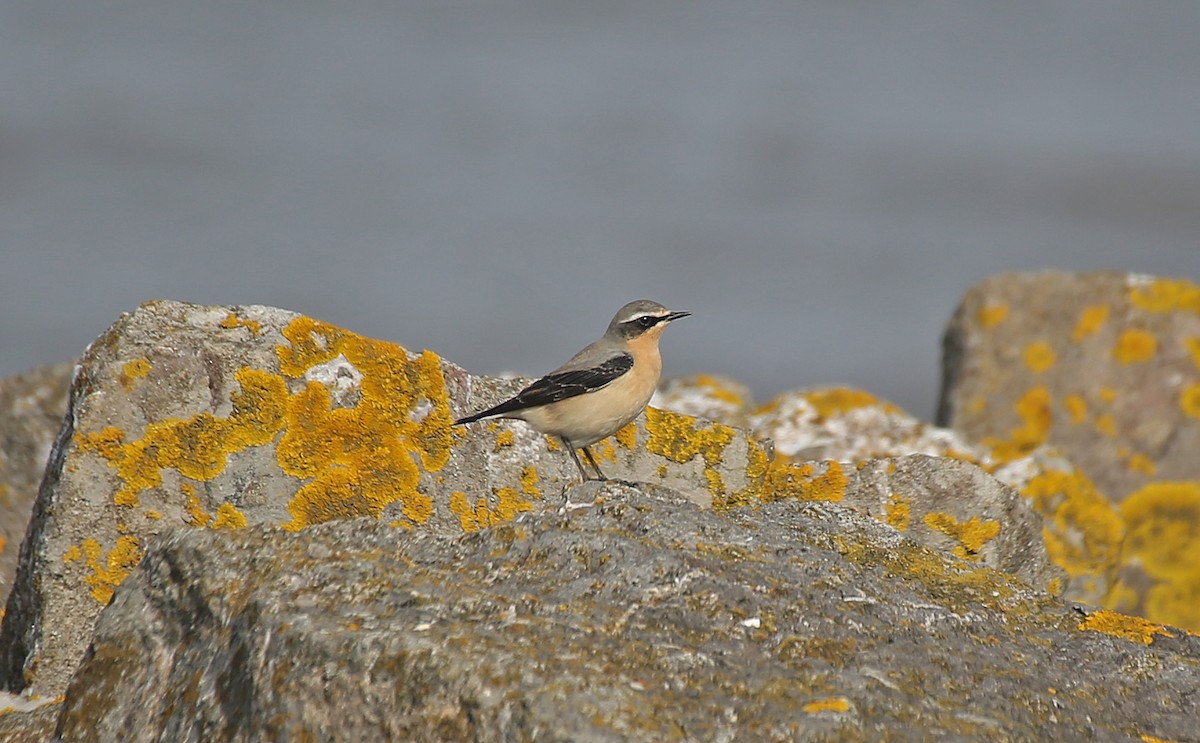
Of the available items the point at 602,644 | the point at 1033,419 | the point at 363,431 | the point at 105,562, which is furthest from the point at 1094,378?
the point at 105,562

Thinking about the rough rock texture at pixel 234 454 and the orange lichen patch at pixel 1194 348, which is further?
the orange lichen patch at pixel 1194 348

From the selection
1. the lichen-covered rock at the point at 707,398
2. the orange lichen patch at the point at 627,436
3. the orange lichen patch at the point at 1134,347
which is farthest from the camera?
the orange lichen patch at the point at 1134,347

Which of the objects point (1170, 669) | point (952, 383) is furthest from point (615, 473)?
point (952, 383)

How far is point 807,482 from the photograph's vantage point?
29.0 feet

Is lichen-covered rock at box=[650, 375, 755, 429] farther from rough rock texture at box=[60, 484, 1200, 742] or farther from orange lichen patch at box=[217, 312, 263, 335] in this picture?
rough rock texture at box=[60, 484, 1200, 742]

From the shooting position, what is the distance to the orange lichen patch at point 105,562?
23.6 feet

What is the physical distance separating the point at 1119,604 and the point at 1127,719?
666cm

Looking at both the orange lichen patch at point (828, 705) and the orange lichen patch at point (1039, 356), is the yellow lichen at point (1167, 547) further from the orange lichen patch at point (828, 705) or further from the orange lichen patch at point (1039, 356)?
the orange lichen patch at point (828, 705)

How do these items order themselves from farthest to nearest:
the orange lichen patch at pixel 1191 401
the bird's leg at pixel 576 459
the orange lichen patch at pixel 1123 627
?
1. the orange lichen patch at pixel 1191 401
2. the bird's leg at pixel 576 459
3. the orange lichen patch at pixel 1123 627

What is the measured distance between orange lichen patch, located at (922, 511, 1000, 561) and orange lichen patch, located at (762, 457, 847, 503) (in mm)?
657

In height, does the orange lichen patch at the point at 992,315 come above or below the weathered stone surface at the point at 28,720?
below

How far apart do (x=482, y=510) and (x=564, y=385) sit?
1.68m

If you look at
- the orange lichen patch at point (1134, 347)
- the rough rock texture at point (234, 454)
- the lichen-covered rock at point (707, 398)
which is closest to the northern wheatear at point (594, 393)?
the rough rock texture at point (234, 454)

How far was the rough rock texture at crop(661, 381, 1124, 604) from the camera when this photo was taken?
859 centimetres
